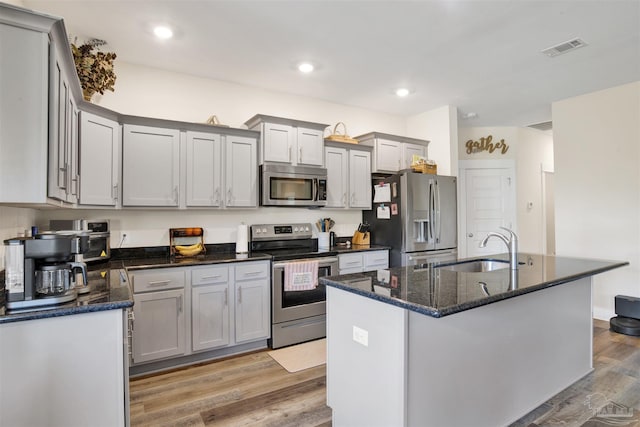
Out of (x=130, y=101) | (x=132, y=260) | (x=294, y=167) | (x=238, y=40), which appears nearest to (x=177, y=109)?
(x=130, y=101)

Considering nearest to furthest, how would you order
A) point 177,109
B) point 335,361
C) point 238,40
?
point 335,361, point 238,40, point 177,109

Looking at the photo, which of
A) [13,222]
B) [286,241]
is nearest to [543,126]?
[286,241]

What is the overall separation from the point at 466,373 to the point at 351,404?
63cm

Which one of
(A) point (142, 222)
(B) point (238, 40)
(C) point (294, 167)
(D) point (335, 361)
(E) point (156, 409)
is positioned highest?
(B) point (238, 40)

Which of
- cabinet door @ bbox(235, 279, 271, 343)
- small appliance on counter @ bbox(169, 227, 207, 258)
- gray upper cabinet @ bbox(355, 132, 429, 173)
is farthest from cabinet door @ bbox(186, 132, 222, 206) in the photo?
gray upper cabinet @ bbox(355, 132, 429, 173)

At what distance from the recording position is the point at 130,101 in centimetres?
320

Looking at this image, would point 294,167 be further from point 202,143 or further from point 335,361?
point 335,361

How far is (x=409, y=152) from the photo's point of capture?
15.0 feet

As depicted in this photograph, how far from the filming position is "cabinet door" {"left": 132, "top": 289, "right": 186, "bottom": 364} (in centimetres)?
266

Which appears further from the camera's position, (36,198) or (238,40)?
(238,40)

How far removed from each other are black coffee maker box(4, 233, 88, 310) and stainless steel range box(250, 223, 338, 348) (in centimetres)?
181

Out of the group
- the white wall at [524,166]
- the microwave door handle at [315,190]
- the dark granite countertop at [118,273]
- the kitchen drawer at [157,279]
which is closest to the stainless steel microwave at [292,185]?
the microwave door handle at [315,190]

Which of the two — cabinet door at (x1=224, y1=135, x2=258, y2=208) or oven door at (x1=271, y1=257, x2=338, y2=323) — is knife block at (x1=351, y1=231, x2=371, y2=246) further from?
cabinet door at (x1=224, y1=135, x2=258, y2=208)

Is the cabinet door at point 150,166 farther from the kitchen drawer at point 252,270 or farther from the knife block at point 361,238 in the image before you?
the knife block at point 361,238
